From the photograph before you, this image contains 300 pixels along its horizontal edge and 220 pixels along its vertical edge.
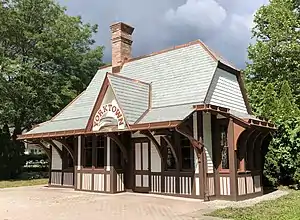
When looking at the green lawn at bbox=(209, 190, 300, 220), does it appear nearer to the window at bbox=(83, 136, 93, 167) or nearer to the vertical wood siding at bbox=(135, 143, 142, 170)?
the vertical wood siding at bbox=(135, 143, 142, 170)

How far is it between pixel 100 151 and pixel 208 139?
512 centimetres

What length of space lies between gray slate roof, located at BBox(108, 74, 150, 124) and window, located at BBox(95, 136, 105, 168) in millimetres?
2105

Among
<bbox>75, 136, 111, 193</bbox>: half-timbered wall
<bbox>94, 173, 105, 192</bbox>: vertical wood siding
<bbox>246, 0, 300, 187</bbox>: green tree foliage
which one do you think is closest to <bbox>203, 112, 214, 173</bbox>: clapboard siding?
<bbox>75, 136, 111, 193</bbox>: half-timbered wall

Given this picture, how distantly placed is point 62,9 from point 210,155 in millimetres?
21338

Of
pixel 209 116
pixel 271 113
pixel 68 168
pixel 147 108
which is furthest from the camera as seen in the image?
pixel 68 168

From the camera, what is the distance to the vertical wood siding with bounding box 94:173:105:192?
1512cm

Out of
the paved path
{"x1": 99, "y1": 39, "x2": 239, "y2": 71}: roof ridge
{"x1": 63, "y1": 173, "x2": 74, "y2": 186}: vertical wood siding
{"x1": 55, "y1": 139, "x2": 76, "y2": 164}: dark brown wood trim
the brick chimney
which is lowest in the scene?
the paved path

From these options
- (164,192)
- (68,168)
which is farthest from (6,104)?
(164,192)

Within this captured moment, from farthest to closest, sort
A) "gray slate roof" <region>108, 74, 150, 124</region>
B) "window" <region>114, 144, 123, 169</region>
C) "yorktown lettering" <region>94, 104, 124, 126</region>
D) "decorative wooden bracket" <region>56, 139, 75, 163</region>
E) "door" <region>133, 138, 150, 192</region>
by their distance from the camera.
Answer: "decorative wooden bracket" <region>56, 139, 75, 163</region> → "window" <region>114, 144, 123, 169</region> → "door" <region>133, 138, 150, 192</region> → "gray slate roof" <region>108, 74, 150, 124</region> → "yorktown lettering" <region>94, 104, 124, 126</region>

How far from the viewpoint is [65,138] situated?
55.5 feet

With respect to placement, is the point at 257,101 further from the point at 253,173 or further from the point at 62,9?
the point at 62,9

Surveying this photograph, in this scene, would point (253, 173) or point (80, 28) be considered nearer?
point (253, 173)

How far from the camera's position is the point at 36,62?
26656mm

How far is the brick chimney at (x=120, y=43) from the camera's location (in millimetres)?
19719
